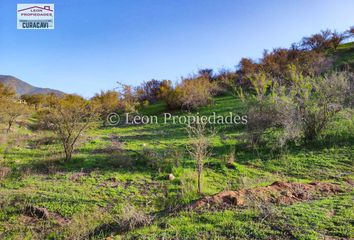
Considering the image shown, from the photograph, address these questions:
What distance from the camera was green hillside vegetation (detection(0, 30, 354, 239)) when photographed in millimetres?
5109

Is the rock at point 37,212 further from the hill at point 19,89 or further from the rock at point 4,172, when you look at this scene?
the hill at point 19,89

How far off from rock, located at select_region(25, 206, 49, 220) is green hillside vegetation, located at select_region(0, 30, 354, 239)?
2cm

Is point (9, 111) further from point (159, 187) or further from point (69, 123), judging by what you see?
point (159, 187)

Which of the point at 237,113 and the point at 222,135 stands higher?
the point at 237,113

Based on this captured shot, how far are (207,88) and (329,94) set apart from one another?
47.4ft

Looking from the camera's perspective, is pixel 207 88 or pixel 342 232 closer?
pixel 342 232

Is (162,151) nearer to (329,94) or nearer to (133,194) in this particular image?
(133,194)

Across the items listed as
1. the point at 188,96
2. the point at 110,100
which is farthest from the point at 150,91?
the point at 188,96

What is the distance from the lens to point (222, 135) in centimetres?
1409

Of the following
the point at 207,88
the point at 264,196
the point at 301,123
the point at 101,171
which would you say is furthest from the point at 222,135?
the point at 207,88

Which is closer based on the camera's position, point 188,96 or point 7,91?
point 188,96

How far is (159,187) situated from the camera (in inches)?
311

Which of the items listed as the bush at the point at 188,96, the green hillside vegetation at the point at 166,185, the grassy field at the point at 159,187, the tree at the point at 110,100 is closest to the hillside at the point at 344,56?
the bush at the point at 188,96

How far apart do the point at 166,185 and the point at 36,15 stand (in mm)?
11517
